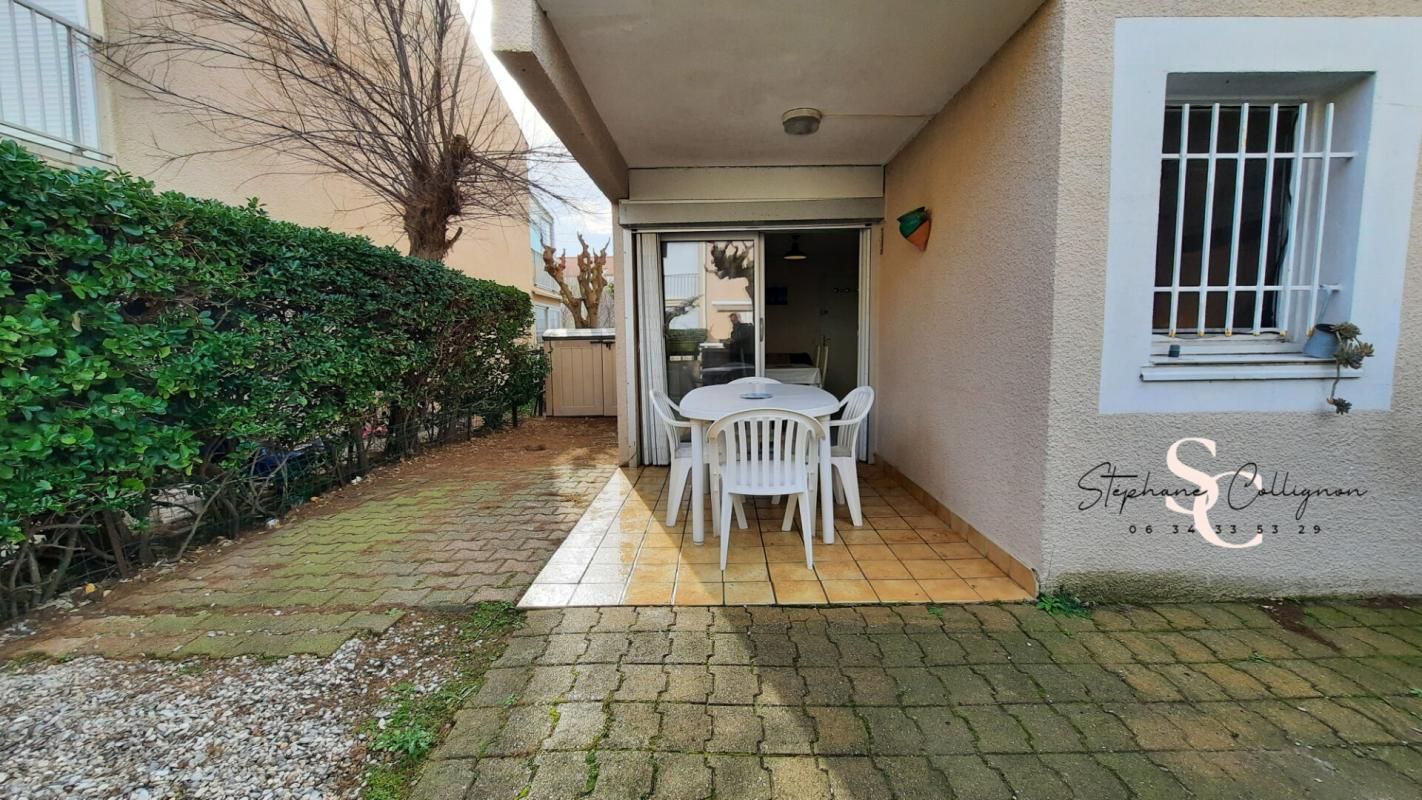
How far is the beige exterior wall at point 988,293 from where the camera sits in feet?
7.75

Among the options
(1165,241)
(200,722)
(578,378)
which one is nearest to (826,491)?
(1165,241)

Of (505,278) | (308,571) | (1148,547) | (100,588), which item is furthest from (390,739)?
(505,278)

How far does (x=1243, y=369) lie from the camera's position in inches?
90.3

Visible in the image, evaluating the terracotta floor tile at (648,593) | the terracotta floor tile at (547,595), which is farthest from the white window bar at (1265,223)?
the terracotta floor tile at (547,595)

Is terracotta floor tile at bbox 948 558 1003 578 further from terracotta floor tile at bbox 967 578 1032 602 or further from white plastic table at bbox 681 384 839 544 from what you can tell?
white plastic table at bbox 681 384 839 544

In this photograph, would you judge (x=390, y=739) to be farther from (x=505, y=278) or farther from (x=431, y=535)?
(x=505, y=278)

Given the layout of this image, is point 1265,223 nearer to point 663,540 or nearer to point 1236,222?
point 1236,222

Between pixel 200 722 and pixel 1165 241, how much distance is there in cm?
412

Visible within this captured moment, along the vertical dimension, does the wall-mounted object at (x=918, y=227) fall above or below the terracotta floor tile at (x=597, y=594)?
above

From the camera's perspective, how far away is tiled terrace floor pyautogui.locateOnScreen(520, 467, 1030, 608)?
2.48 metres

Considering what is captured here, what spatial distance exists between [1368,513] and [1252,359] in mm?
884

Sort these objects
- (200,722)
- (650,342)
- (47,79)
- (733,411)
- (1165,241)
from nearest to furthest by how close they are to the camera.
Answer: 1. (200,722)
2. (1165,241)
3. (733,411)
4. (47,79)
5. (650,342)

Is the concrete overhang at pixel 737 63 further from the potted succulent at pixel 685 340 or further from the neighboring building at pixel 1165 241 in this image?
the potted succulent at pixel 685 340

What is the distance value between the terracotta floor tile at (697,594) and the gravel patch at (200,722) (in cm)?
96
